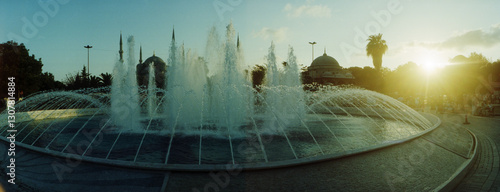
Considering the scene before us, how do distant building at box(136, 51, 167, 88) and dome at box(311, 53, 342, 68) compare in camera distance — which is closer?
distant building at box(136, 51, 167, 88)

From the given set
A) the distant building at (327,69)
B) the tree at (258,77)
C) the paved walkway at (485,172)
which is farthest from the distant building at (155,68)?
the paved walkway at (485,172)

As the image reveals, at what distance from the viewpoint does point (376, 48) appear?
172 ft

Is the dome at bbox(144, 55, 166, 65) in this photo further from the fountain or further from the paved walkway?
the paved walkway

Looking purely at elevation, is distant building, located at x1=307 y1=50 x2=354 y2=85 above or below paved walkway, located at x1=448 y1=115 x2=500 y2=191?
above

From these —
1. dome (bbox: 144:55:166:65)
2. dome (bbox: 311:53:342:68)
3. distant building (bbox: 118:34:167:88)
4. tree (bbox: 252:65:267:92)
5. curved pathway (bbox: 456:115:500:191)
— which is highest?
dome (bbox: 311:53:342:68)

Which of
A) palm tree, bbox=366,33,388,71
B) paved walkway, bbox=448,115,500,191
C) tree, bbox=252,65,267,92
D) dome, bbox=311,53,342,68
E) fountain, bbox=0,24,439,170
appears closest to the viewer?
paved walkway, bbox=448,115,500,191

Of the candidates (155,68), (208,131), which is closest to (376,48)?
(155,68)

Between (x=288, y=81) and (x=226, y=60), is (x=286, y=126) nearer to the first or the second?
(x=226, y=60)

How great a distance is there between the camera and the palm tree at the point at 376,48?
52581 millimetres

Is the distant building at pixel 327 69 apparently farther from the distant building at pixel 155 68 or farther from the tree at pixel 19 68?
the tree at pixel 19 68

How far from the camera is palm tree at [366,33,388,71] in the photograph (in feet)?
173

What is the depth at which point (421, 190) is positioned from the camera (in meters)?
4.58

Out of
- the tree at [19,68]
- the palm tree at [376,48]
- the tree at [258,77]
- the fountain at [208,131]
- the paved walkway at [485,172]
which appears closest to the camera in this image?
the paved walkway at [485,172]

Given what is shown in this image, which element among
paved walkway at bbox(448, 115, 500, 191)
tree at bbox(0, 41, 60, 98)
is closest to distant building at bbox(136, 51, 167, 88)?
tree at bbox(0, 41, 60, 98)
